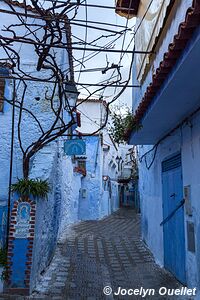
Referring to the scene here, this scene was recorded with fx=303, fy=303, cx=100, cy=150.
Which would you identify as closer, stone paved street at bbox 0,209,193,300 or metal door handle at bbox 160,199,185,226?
stone paved street at bbox 0,209,193,300

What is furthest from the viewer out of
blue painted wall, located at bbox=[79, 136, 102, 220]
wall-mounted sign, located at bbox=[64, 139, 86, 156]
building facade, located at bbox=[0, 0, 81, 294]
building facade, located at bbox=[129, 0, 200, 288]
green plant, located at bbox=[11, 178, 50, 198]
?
blue painted wall, located at bbox=[79, 136, 102, 220]

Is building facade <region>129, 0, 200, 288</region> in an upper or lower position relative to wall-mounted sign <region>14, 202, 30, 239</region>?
upper

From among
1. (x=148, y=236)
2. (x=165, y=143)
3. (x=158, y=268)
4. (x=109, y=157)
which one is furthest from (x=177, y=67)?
(x=109, y=157)

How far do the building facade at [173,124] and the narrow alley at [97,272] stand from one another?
0.43 m

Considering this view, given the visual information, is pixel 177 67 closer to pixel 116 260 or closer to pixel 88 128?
pixel 116 260

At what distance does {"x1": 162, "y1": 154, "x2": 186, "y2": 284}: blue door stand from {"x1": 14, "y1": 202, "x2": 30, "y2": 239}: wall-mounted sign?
2.85 m

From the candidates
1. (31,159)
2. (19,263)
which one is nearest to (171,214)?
(19,263)

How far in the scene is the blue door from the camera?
5.68 meters

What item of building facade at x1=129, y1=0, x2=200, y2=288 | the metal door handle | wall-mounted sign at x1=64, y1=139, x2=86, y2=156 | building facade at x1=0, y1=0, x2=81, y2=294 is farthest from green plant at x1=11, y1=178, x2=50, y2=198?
the metal door handle

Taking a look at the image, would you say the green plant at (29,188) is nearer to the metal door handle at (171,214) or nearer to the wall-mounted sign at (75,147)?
the wall-mounted sign at (75,147)

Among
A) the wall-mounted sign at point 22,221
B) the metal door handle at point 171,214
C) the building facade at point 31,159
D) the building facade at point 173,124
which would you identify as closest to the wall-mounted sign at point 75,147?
the building facade at point 31,159

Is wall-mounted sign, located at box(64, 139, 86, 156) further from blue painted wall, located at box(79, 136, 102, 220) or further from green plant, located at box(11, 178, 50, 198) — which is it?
blue painted wall, located at box(79, 136, 102, 220)

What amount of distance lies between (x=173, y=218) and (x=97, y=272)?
200 centimetres

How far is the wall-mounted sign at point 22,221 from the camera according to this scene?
17.8 feet
